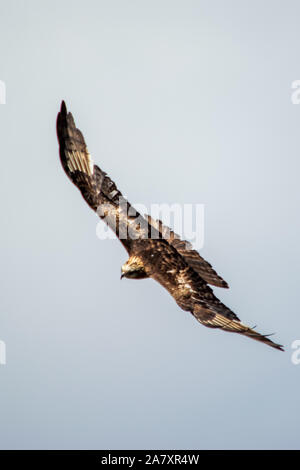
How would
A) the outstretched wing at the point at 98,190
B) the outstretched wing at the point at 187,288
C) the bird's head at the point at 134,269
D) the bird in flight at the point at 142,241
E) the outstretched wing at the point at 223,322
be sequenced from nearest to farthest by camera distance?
1. the outstretched wing at the point at 223,322
2. the outstretched wing at the point at 187,288
3. the bird in flight at the point at 142,241
4. the bird's head at the point at 134,269
5. the outstretched wing at the point at 98,190

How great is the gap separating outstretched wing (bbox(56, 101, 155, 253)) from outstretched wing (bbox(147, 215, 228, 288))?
27cm

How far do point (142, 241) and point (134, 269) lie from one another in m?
0.47

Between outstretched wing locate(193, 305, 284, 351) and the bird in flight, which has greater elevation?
the bird in flight

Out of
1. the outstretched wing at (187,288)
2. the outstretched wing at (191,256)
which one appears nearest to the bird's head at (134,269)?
the outstretched wing at (187,288)

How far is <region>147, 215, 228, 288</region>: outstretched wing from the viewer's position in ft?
47.7

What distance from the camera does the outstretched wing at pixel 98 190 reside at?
15.1 meters

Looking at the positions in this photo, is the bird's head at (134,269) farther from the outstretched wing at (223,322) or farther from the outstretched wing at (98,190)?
the outstretched wing at (223,322)

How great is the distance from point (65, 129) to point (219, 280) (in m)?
3.45

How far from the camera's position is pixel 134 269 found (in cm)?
1500

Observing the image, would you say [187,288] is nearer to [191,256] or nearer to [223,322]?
[191,256]

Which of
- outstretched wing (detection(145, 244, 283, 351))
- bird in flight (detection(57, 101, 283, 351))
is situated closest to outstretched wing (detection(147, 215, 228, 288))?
bird in flight (detection(57, 101, 283, 351))

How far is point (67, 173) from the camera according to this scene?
15203 mm

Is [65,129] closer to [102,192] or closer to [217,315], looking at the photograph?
[102,192]

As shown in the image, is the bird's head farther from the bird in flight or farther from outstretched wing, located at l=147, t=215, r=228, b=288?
outstretched wing, located at l=147, t=215, r=228, b=288
